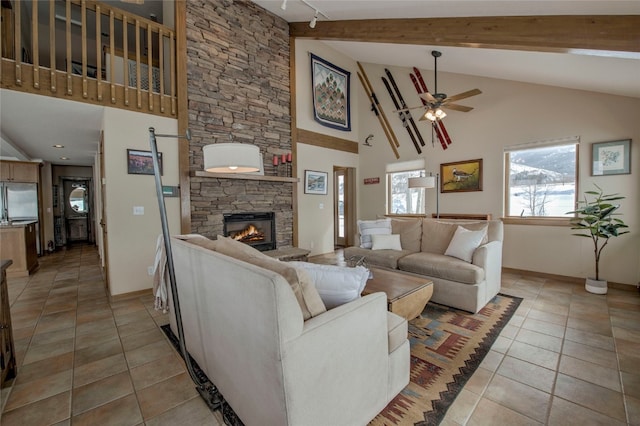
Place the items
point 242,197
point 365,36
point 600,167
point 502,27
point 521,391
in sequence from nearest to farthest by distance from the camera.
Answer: point 521,391 < point 502,27 < point 600,167 < point 365,36 < point 242,197

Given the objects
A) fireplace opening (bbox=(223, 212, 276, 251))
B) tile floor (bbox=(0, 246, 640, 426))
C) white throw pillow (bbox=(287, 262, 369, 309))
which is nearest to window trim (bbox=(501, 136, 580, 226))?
tile floor (bbox=(0, 246, 640, 426))

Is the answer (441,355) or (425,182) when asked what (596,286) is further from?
(441,355)

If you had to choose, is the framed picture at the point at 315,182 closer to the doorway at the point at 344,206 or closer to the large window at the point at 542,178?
the doorway at the point at 344,206

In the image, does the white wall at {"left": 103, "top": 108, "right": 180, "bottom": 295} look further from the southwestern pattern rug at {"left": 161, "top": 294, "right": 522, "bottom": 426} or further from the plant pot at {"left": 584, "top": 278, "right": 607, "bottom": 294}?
the plant pot at {"left": 584, "top": 278, "right": 607, "bottom": 294}

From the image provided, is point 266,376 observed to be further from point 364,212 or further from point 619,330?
point 364,212

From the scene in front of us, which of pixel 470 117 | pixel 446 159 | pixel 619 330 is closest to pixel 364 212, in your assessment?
pixel 446 159

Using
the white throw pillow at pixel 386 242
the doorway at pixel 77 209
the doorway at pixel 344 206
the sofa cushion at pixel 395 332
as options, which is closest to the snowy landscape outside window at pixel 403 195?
the doorway at pixel 344 206

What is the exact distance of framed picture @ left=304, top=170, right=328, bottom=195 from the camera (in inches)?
223

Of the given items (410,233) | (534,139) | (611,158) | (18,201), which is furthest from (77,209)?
(611,158)

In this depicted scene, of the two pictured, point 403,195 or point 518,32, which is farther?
point 403,195

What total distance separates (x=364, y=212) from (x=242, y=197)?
Result: 11.1 feet

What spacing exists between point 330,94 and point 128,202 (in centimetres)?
449

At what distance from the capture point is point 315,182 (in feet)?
19.1

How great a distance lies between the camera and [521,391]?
172 cm
